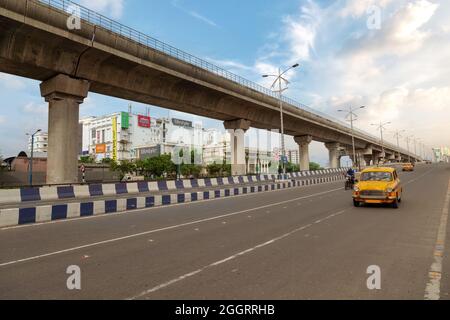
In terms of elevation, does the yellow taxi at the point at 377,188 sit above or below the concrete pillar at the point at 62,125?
below

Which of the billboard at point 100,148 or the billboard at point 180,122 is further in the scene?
the billboard at point 180,122

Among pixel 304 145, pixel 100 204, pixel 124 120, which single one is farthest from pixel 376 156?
pixel 100 204

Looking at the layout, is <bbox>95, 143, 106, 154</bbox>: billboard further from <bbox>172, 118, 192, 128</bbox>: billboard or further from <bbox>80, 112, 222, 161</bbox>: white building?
<bbox>172, 118, 192, 128</bbox>: billboard

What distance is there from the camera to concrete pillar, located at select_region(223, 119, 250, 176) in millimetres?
42406

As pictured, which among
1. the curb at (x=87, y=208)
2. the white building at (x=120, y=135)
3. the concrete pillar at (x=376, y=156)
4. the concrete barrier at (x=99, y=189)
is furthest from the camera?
the white building at (x=120, y=135)

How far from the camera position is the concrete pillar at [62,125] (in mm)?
23516

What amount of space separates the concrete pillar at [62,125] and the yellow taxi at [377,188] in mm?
19305

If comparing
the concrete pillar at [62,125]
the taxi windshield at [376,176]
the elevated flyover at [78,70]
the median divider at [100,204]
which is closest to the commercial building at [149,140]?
the elevated flyover at [78,70]

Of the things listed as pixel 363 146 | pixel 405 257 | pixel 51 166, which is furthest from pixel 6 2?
pixel 363 146

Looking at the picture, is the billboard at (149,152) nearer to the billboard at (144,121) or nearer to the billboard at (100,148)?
the billboard at (144,121)

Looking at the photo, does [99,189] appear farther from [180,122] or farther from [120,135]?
[180,122]

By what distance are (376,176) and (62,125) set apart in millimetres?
20947

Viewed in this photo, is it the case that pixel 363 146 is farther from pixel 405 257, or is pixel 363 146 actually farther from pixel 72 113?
pixel 405 257
